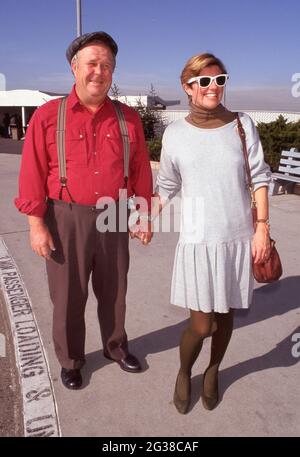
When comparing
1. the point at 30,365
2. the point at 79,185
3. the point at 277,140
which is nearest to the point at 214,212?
the point at 79,185

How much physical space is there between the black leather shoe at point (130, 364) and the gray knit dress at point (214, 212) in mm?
718

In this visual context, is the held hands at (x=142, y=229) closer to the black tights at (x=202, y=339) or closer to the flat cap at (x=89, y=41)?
the black tights at (x=202, y=339)

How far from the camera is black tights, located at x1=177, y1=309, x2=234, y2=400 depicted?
7.27ft

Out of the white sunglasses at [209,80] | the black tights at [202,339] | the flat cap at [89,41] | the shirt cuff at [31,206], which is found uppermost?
the flat cap at [89,41]

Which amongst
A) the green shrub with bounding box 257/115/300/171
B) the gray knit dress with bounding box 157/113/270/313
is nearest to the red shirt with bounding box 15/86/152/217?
the gray knit dress with bounding box 157/113/270/313

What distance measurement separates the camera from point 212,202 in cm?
210

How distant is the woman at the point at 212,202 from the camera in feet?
6.77

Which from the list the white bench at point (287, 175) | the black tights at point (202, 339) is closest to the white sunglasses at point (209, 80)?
the black tights at point (202, 339)

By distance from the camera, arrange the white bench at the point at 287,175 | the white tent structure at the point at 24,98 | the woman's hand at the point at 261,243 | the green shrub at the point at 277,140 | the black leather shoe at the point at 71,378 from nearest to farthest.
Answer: the woman's hand at the point at 261,243
the black leather shoe at the point at 71,378
the white bench at the point at 287,175
the green shrub at the point at 277,140
the white tent structure at the point at 24,98

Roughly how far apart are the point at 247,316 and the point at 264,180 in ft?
5.29

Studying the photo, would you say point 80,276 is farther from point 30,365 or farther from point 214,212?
point 214,212

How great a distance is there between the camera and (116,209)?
2.44 m

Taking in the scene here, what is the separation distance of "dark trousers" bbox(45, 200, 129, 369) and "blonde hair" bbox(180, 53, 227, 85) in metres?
0.85

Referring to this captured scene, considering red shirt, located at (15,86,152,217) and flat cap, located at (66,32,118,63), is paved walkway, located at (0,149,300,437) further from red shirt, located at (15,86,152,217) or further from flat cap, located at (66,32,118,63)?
flat cap, located at (66,32,118,63)
